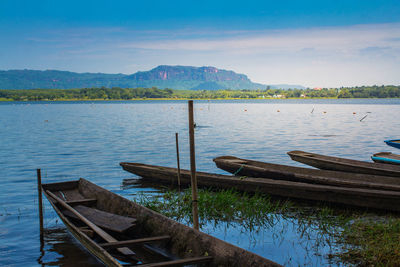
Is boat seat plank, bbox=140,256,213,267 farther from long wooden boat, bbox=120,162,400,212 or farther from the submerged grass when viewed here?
long wooden boat, bbox=120,162,400,212

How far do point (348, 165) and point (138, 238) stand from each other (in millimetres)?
7536

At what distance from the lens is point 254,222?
27.4 ft

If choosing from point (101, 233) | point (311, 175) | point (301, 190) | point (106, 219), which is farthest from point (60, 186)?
point (311, 175)

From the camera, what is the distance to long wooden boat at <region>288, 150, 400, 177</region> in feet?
36.1

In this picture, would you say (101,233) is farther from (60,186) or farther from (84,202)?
(60,186)

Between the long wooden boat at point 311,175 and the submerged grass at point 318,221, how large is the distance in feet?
2.60

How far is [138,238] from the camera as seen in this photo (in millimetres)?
6887

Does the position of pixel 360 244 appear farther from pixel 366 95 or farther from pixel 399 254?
pixel 366 95

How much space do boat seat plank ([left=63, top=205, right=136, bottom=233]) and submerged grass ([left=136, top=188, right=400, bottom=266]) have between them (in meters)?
1.58

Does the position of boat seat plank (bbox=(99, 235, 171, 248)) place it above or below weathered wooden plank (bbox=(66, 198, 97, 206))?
above

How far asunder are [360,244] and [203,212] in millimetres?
3442

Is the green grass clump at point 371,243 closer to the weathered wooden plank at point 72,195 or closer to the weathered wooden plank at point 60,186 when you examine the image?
the weathered wooden plank at point 72,195

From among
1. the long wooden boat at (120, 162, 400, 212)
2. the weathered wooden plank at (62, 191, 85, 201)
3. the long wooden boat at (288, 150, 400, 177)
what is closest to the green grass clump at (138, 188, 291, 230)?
the long wooden boat at (120, 162, 400, 212)

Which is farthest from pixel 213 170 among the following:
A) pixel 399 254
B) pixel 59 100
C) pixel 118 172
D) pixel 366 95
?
pixel 59 100
